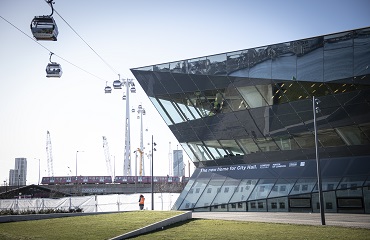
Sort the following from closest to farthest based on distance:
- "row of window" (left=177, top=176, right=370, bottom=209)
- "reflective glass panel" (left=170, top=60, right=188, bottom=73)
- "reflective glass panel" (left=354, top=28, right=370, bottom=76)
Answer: "reflective glass panel" (left=354, top=28, right=370, bottom=76) < "row of window" (left=177, top=176, right=370, bottom=209) < "reflective glass panel" (left=170, top=60, right=188, bottom=73)

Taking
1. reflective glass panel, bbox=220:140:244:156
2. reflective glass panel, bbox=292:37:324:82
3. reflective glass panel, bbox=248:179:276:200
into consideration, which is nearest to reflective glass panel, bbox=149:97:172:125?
reflective glass panel, bbox=220:140:244:156

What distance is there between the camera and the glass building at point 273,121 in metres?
31.3

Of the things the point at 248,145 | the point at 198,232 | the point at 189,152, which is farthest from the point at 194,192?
the point at 198,232

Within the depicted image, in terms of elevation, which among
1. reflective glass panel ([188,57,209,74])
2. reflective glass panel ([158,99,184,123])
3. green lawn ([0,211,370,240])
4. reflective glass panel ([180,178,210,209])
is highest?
reflective glass panel ([188,57,209,74])

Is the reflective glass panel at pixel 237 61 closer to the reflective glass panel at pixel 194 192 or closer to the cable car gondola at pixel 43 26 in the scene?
the reflective glass panel at pixel 194 192

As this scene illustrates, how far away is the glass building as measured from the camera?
3131 cm

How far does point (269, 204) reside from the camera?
111 ft

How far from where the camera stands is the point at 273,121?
3538 centimetres

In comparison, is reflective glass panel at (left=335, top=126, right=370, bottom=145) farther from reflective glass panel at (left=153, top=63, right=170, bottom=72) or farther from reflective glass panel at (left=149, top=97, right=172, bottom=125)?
reflective glass panel at (left=149, top=97, right=172, bottom=125)

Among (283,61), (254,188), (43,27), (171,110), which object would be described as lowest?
(254,188)

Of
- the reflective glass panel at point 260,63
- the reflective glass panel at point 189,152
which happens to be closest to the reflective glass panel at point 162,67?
the reflective glass panel at point 189,152

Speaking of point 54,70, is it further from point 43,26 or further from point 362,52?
point 362,52

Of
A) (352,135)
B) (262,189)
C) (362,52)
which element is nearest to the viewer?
(362,52)

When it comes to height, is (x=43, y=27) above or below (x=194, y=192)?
above
